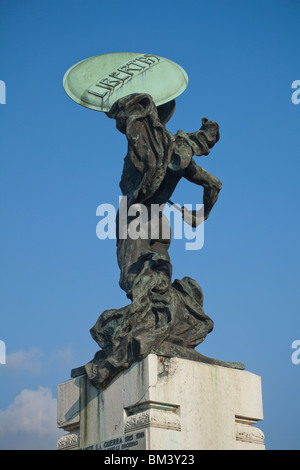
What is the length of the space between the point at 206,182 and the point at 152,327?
2658 millimetres

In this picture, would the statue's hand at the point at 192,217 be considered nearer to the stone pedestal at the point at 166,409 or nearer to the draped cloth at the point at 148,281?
the draped cloth at the point at 148,281

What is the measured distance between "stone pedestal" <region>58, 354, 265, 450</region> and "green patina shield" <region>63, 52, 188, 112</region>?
4352 millimetres

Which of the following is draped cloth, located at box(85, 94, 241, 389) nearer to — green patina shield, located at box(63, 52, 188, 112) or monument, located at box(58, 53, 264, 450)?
monument, located at box(58, 53, 264, 450)

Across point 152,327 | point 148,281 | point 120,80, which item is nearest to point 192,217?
point 148,281

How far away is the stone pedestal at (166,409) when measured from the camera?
31.0 ft

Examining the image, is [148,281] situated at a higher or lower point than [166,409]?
higher

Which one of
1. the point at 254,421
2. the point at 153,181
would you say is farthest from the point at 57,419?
the point at 153,181

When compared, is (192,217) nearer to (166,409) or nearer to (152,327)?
(152,327)

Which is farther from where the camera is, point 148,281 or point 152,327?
point 148,281

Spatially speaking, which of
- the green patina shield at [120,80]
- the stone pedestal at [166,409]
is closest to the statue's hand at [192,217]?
the green patina shield at [120,80]

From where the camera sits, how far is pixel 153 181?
1114cm

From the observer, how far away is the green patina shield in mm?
11984

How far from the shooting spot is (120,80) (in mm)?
12227
